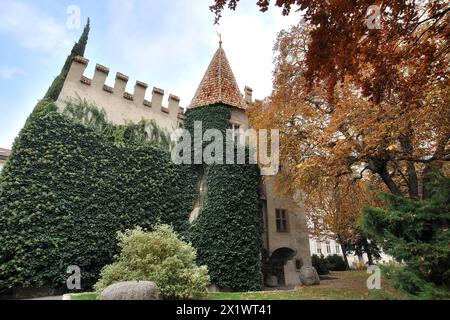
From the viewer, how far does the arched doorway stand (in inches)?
687

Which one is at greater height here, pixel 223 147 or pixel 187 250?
pixel 223 147

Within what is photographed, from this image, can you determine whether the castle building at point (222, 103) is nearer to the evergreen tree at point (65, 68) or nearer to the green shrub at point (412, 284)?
the evergreen tree at point (65, 68)

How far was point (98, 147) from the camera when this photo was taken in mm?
13430

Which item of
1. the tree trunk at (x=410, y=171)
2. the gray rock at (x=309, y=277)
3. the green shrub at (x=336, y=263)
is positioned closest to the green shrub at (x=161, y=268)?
the gray rock at (x=309, y=277)

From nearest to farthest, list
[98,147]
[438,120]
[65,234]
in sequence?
[438,120] < [65,234] < [98,147]

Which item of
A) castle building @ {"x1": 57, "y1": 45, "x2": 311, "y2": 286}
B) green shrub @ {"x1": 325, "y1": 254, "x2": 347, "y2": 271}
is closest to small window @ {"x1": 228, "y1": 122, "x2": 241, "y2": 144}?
castle building @ {"x1": 57, "y1": 45, "x2": 311, "y2": 286}

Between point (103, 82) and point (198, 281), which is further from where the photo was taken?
point (103, 82)

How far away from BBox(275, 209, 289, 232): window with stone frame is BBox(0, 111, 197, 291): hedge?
21.2 ft

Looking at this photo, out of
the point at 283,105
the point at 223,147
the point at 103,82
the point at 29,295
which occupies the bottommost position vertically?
the point at 29,295

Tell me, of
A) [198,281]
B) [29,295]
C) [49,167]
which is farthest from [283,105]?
[29,295]

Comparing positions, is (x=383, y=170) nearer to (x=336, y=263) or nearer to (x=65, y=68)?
(x=65, y=68)
